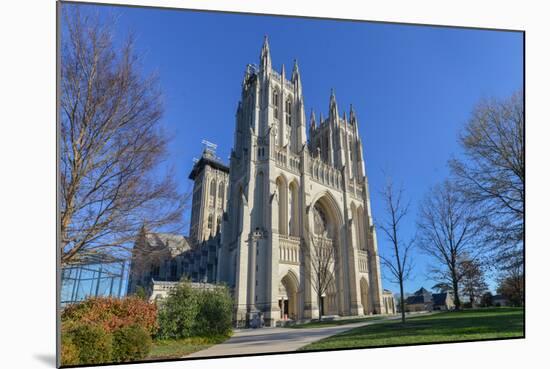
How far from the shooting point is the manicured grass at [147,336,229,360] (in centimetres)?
670

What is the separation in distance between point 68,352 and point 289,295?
1828cm

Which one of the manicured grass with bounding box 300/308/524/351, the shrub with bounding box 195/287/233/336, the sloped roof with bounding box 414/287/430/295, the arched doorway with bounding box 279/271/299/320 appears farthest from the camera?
the arched doorway with bounding box 279/271/299/320

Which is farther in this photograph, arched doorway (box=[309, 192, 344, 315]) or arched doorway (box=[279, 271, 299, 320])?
arched doorway (box=[279, 271, 299, 320])

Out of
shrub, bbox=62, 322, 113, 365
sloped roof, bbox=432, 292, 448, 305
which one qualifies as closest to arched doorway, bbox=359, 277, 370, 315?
sloped roof, bbox=432, 292, 448, 305

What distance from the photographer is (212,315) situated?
10.8 meters

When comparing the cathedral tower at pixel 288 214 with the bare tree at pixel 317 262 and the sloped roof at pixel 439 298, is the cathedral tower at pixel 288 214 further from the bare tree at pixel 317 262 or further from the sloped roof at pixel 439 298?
the sloped roof at pixel 439 298

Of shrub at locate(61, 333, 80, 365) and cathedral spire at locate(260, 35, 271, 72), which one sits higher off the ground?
cathedral spire at locate(260, 35, 271, 72)

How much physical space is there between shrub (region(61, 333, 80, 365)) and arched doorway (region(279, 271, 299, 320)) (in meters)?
17.1

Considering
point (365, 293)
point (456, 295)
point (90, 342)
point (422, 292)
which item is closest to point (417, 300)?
point (422, 292)

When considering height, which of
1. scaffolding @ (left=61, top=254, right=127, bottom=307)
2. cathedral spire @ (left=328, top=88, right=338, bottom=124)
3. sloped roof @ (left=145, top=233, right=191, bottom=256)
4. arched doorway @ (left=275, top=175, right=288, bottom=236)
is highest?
cathedral spire @ (left=328, top=88, right=338, bottom=124)

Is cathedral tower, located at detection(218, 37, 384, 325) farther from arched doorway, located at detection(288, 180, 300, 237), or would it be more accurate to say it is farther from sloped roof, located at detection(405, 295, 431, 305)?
sloped roof, located at detection(405, 295, 431, 305)

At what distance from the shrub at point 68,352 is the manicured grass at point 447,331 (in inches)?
170

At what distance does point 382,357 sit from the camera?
682 cm

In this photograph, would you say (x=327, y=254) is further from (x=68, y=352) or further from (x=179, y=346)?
(x=68, y=352)
